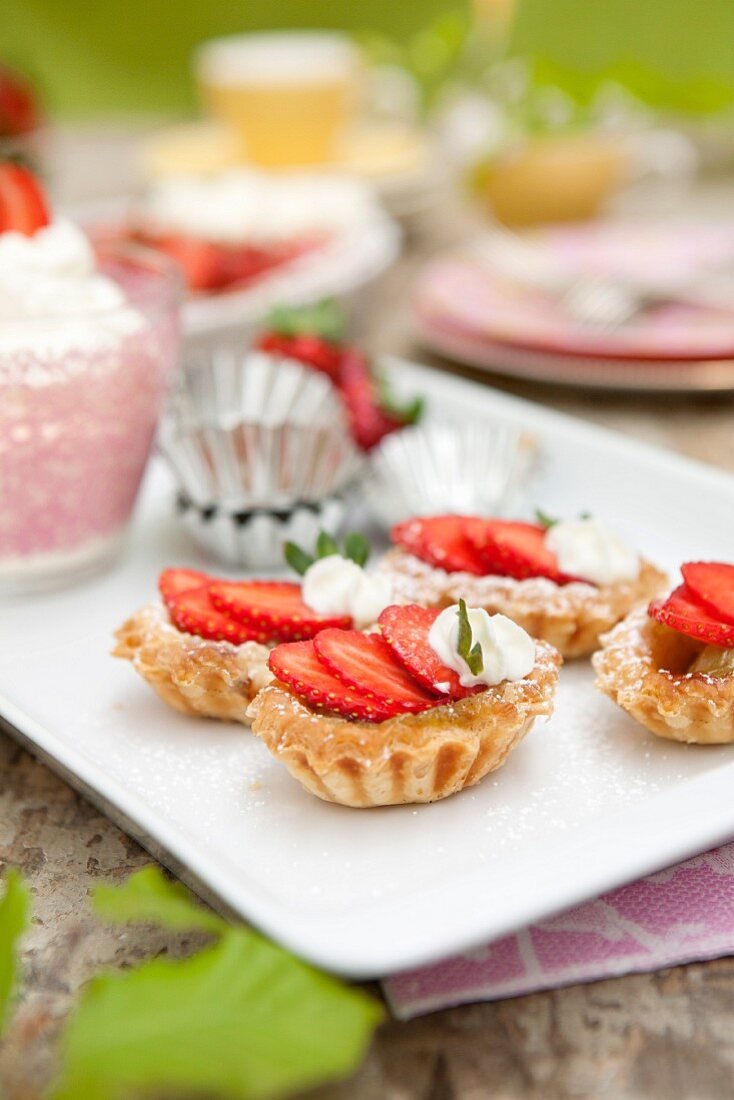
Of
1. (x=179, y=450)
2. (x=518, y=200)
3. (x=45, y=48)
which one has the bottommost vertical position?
(x=45, y=48)

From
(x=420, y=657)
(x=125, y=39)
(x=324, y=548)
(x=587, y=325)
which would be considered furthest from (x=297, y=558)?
(x=125, y=39)

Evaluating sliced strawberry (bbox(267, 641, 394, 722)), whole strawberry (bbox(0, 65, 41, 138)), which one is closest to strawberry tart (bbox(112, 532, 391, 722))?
sliced strawberry (bbox(267, 641, 394, 722))

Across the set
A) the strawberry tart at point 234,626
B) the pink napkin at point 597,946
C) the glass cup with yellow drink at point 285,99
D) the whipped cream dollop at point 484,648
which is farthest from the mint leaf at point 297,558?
the glass cup with yellow drink at point 285,99

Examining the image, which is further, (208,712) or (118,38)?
(118,38)

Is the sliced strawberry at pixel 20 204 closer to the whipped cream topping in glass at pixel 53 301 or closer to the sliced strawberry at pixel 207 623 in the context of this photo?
the whipped cream topping in glass at pixel 53 301

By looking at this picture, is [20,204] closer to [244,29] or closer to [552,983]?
[552,983]

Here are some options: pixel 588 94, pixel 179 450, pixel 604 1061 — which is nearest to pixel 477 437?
pixel 179 450

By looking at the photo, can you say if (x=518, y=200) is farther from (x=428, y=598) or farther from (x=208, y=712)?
(x=208, y=712)
